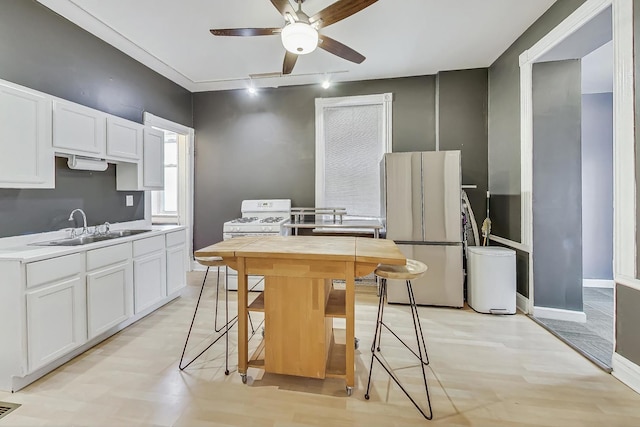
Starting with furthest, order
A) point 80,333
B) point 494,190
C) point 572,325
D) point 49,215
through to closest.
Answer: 1. point 494,190
2. point 572,325
3. point 49,215
4. point 80,333

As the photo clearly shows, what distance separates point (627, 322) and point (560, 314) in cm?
108

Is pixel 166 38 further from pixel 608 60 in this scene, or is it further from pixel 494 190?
pixel 608 60

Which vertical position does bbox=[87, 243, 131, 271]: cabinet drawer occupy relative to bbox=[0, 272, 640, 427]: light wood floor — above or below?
above

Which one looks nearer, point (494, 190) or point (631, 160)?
point (631, 160)

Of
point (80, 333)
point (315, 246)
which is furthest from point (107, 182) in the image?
point (315, 246)

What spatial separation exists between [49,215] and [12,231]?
314 mm

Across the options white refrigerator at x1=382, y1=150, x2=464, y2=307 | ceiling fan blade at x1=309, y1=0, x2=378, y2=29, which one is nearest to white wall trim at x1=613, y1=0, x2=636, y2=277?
white refrigerator at x1=382, y1=150, x2=464, y2=307

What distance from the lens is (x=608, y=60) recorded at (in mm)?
3197

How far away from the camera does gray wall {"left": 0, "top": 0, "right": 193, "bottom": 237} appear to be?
2283 mm

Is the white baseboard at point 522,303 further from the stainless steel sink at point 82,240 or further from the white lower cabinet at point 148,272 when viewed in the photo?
the stainless steel sink at point 82,240

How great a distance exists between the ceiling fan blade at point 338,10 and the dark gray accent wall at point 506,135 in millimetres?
2043

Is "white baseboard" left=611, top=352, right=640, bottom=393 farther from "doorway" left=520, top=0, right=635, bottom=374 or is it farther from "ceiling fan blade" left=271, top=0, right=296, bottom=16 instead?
"ceiling fan blade" left=271, top=0, right=296, bottom=16

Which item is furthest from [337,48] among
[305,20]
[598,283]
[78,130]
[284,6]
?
[598,283]

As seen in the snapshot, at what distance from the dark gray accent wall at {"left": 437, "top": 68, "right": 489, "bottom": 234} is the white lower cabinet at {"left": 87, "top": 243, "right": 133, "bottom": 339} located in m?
4.07
